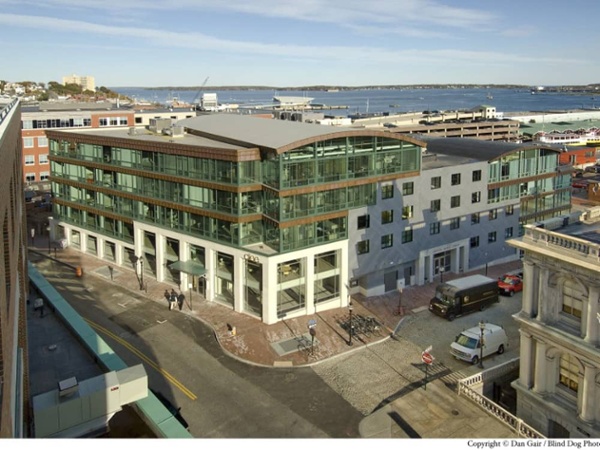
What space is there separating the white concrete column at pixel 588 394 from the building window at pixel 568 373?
1.18 m

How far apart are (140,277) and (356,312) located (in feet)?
67.7

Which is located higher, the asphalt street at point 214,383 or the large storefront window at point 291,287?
the large storefront window at point 291,287

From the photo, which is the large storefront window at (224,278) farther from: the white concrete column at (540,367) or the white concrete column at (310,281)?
the white concrete column at (540,367)

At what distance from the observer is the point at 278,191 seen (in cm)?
4153

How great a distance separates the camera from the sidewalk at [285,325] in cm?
3750

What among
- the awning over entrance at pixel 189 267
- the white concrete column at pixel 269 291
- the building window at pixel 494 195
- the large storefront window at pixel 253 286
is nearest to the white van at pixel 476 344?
the white concrete column at pixel 269 291

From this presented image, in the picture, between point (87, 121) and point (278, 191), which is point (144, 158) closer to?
point (278, 191)

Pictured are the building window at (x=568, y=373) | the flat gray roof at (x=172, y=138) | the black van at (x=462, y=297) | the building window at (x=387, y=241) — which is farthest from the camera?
the flat gray roof at (x=172, y=138)

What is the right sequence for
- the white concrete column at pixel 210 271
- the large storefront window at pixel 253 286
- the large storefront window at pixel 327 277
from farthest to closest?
the white concrete column at pixel 210 271
the large storefront window at pixel 327 277
the large storefront window at pixel 253 286

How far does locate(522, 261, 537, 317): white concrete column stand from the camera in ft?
92.9

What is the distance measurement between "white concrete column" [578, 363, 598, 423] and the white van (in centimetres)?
971

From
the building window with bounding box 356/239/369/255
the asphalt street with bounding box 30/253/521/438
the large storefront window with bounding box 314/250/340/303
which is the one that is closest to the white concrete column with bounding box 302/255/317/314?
the large storefront window with bounding box 314/250/340/303

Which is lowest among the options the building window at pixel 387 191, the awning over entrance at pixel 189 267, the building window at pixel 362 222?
the awning over entrance at pixel 189 267
